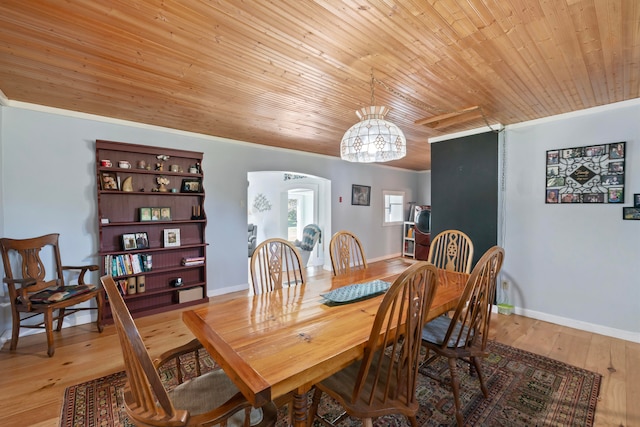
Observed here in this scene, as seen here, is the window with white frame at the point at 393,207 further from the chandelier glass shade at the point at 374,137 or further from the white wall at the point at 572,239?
the chandelier glass shade at the point at 374,137

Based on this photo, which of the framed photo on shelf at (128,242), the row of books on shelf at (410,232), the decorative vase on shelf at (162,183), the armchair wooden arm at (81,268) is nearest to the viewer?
the armchair wooden arm at (81,268)

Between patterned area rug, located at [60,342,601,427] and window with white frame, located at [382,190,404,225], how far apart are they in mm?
4640

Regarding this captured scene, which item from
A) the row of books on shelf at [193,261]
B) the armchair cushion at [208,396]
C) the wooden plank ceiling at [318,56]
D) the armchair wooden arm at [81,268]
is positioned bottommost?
the armchair cushion at [208,396]

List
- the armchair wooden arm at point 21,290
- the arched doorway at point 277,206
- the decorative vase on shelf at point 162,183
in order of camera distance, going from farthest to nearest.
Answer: the arched doorway at point 277,206, the decorative vase on shelf at point 162,183, the armchair wooden arm at point 21,290

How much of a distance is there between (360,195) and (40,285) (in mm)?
5084

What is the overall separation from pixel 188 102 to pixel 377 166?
453 cm

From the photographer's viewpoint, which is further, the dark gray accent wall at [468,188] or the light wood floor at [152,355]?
the dark gray accent wall at [468,188]

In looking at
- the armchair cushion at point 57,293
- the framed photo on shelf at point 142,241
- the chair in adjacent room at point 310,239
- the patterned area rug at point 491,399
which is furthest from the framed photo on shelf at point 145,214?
the chair in adjacent room at point 310,239

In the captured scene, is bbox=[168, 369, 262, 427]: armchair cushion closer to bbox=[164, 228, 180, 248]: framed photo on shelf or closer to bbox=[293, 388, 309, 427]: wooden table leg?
bbox=[293, 388, 309, 427]: wooden table leg

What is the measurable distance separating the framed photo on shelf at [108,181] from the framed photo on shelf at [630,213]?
212 inches

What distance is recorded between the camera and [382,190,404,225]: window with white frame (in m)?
6.78

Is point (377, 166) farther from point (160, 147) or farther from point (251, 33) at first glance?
point (251, 33)

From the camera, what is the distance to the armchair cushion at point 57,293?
2473 millimetres

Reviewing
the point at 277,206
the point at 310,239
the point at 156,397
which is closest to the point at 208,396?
the point at 156,397
